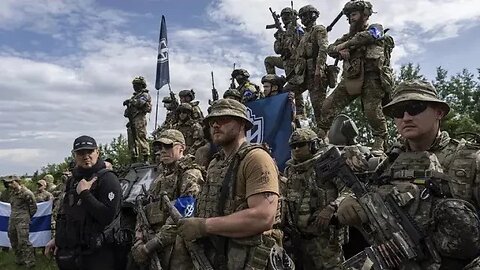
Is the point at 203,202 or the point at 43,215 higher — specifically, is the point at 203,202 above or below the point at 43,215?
above

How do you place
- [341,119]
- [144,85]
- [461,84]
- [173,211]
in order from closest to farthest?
[173,211], [341,119], [144,85], [461,84]

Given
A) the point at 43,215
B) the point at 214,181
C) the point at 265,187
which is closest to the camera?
the point at 265,187

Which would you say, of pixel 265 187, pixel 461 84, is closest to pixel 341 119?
pixel 265 187

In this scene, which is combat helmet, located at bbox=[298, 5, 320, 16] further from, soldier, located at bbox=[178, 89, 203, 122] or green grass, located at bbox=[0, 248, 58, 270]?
green grass, located at bbox=[0, 248, 58, 270]

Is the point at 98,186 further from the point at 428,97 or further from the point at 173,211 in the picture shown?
the point at 428,97

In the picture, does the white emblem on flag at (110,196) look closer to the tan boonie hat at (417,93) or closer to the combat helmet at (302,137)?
the combat helmet at (302,137)

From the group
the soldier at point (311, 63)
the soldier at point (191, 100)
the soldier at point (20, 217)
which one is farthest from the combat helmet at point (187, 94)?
the soldier at point (20, 217)

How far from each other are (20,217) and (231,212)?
11.0 m

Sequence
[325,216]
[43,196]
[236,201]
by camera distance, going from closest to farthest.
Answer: [236,201] → [325,216] → [43,196]

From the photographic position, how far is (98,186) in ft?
17.1

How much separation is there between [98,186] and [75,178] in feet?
1.05

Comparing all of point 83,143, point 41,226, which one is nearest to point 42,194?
point 41,226

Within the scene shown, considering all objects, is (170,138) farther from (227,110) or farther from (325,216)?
(227,110)

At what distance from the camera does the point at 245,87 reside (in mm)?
10953
